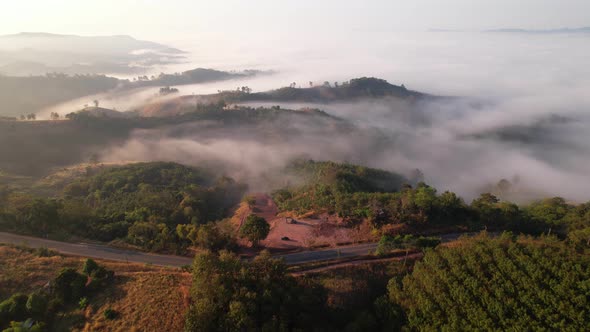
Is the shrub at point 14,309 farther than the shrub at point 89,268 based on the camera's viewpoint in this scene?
No

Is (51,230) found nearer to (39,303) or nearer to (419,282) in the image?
(39,303)

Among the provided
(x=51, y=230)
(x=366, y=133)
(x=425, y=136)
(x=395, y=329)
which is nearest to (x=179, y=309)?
(x=395, y=329)

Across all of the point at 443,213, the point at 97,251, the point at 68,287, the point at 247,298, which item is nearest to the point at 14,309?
the point at 68,287

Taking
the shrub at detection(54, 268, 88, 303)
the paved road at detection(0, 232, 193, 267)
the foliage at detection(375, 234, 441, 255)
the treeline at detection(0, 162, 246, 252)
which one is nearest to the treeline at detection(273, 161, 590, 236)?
the foliage at detection(375, 234, 441, 255)

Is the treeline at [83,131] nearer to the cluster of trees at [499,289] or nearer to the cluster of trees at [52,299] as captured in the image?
the cluster of trees at [52,299]

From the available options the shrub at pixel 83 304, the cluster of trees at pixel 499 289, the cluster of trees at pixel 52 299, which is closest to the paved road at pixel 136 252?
the cluster of trees at pixel 52 299

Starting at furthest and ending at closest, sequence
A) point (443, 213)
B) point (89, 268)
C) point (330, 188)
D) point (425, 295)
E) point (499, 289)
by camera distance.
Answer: point (330, 188), point (443, 213), point (89, 268), point (425, 295), point (499, 289)

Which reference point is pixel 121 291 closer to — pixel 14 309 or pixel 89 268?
pixel 89 268
